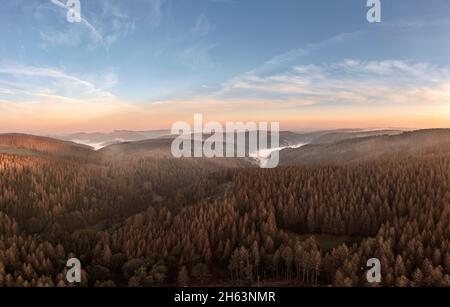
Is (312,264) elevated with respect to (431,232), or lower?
lower

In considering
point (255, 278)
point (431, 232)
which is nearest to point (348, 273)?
point (255, 278)

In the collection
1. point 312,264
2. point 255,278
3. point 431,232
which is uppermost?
point 431,232

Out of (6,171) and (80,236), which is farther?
(6,171)

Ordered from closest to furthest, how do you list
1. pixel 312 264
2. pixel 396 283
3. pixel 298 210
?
pixel 396 283 → pixel 312 264 → pixel 298 210

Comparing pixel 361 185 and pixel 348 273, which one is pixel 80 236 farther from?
pixel 361 185
